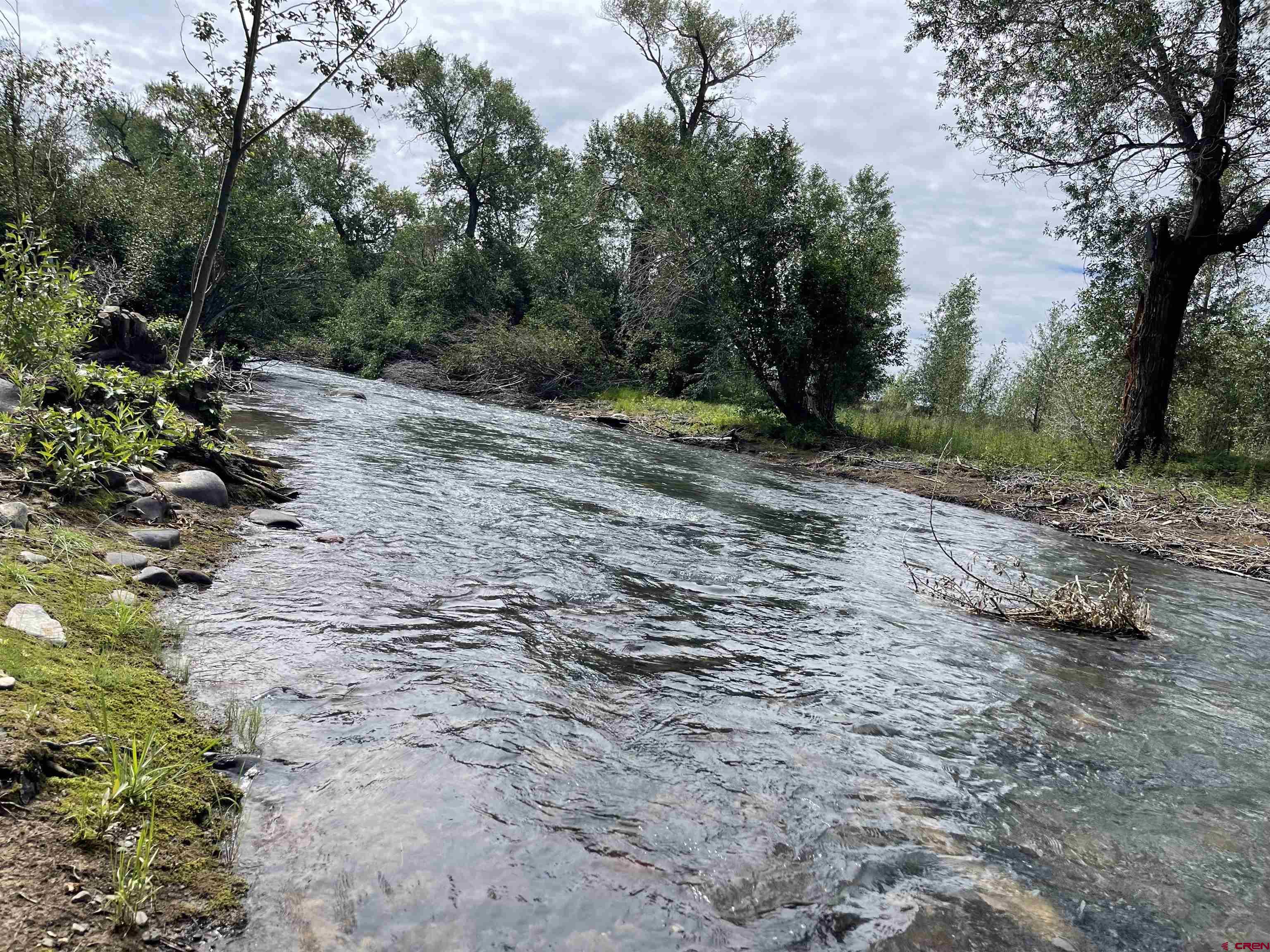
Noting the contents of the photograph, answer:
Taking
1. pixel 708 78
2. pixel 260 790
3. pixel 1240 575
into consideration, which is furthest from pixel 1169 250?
pixel 708 78

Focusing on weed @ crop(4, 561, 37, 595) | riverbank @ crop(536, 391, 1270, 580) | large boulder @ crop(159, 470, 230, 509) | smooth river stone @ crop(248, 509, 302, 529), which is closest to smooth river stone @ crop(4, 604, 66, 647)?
weed @ crop(4, 561, 37, 595)

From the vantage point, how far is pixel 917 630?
669 centimetres

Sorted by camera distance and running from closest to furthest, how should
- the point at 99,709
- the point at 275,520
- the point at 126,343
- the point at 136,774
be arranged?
the point at 136,774 → the point at 99,709 → the point at 275,520 → the point at 126,343

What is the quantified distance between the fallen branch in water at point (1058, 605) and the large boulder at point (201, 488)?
7.52 m

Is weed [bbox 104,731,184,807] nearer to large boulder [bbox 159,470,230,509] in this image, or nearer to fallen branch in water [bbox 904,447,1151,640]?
large boulder [bbox 159,470,230,509]

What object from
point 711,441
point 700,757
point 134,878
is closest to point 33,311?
point 134,878

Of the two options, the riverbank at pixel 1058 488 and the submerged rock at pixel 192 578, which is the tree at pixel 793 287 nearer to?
the riverbank at pixel 1058 488

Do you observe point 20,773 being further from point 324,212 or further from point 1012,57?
point 324,212

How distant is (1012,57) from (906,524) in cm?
1416

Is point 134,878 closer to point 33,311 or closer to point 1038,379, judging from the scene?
point 33,311

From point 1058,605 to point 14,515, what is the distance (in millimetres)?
8935

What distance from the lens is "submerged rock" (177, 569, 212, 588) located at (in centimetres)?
550

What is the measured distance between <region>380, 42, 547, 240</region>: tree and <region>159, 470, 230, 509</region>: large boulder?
40476 mm

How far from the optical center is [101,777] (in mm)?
2754
